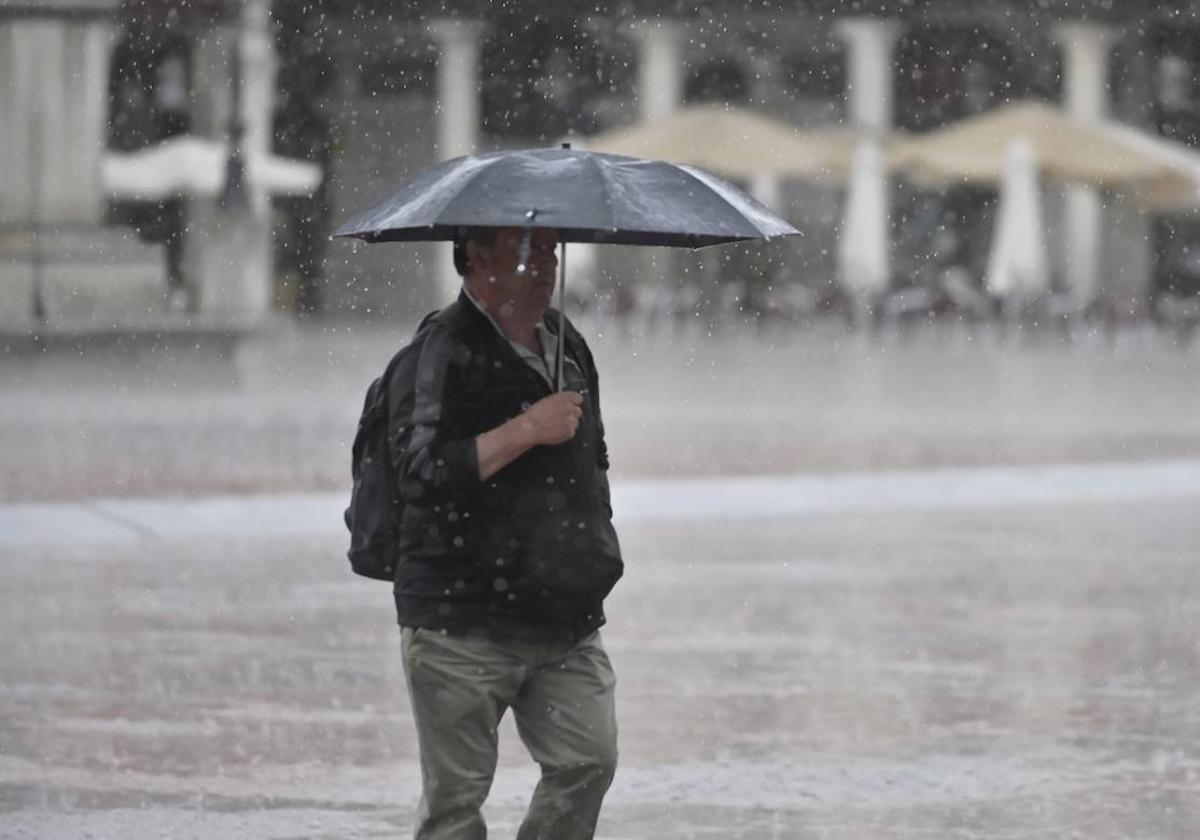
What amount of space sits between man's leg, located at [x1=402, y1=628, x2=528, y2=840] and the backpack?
5.6 inches

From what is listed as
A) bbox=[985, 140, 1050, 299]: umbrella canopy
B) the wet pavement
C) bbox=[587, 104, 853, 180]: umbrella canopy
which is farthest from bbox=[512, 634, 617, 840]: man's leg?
bbox=[985, 140, 1050, 299]: umbrella canopy

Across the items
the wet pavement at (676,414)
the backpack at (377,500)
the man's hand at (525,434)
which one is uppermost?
the man's hand at (525,434)

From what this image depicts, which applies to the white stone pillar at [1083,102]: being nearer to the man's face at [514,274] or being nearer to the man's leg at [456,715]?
the man's face at [514,274]

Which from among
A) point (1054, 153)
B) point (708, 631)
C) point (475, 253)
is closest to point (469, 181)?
point (475, 253)

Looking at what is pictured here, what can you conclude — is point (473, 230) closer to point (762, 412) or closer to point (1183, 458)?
point (1183, 458)

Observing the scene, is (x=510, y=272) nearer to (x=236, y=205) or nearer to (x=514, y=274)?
(x=514, y=274)

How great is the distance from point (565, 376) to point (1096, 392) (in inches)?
734

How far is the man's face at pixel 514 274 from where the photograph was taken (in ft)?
15.4

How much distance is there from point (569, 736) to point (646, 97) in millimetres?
37758

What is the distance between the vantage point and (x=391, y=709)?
800cm

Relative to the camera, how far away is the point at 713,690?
838 cm

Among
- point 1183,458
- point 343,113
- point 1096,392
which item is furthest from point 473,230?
point 343,113

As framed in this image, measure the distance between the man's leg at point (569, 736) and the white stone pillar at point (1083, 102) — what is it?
1531 inches

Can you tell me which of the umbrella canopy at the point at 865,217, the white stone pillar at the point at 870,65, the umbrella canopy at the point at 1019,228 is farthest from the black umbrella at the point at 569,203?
the white stone pillar at the point at 870,65
